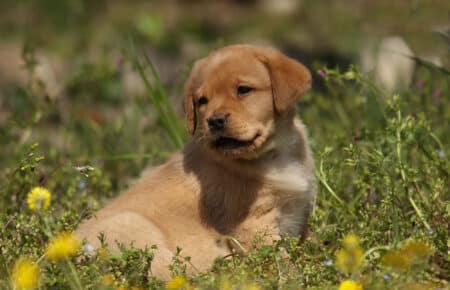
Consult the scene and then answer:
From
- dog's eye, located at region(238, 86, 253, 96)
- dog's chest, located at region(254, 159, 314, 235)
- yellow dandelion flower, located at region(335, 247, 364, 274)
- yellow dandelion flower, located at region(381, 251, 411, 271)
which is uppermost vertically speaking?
yellow dandelion flower, located at region(335, 247, 364, 274)

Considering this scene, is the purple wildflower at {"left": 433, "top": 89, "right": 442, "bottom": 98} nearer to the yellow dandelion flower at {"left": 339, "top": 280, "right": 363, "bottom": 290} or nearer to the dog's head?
the dog's head

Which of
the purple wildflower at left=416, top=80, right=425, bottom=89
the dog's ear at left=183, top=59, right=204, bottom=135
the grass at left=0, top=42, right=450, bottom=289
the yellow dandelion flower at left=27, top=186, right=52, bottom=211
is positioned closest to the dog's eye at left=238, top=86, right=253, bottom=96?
the dog's ear at left=183, top=59, right=204, bottom=135

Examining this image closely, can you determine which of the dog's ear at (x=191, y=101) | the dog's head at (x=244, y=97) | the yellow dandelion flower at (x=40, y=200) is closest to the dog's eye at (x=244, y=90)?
the dog's head at (x=244, y=97)

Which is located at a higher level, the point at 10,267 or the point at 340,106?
the point at 10,267

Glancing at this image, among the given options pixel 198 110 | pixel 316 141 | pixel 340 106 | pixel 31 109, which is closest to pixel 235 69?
pixel 198 110

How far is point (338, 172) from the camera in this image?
4.33 metres

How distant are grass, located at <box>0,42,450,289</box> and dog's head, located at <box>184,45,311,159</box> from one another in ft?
0.96

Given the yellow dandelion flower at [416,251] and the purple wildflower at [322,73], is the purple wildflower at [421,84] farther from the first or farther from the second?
the yellow dandelion flower at [416,251]

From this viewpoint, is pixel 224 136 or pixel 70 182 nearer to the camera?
pixel 224 136

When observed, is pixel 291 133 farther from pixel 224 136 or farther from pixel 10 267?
pixel 10 267

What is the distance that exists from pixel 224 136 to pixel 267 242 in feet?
1.90

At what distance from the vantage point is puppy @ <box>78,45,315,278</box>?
12.9 ft

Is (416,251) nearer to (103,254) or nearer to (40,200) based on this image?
(103,254)

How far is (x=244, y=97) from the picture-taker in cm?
397
